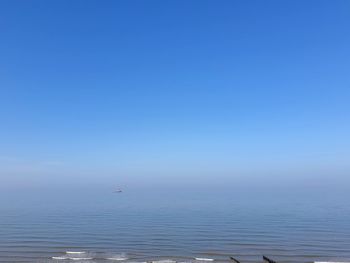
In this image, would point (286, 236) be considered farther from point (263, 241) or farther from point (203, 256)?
point (203, 256)

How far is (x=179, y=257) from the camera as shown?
105ft

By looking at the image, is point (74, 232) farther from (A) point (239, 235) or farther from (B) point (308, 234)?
(B) point (308, 234)

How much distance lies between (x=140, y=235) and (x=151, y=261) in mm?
14562

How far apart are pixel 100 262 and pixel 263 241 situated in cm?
1943

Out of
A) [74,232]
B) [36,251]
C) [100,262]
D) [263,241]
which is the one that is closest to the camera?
[100,262]

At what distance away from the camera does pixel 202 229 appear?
48.5 metres

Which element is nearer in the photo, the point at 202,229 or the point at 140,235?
the point at 140,235

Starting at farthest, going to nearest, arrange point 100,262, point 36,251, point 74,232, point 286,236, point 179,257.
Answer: point 74,232 < point 286,236 < point 36,251 < point 179,257 < point 100,262

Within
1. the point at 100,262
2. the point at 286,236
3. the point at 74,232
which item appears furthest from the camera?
the point at 74,232

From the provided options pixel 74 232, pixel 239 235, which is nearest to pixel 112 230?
pixel 74 232

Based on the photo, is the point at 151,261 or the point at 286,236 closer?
the point at 151,261

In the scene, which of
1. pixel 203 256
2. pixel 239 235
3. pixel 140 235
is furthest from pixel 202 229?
pixel 203 256

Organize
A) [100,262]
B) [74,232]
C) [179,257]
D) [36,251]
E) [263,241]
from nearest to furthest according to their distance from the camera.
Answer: [100,262] → [179,257] → [36,251] → [263,241] → [74,232]

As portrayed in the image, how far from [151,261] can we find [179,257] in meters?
3.34
